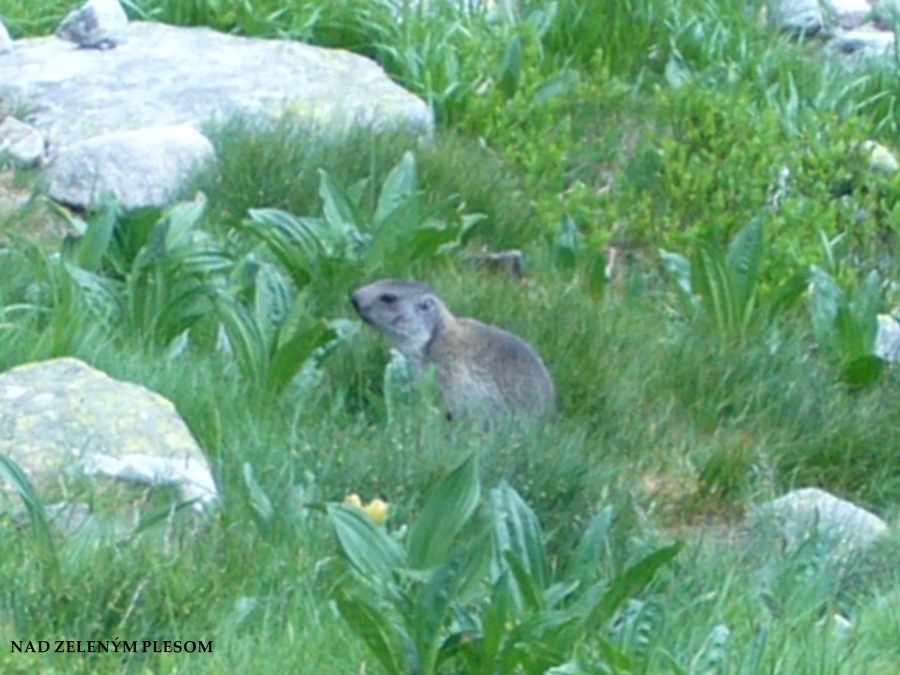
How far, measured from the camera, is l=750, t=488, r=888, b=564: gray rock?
193 inches

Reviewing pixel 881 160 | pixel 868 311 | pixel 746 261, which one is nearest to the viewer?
pixel 868 311

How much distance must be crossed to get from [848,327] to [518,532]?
2193 millimetres

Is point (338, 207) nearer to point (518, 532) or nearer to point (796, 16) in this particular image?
point (518, 532)

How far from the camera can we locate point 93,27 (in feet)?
27.7

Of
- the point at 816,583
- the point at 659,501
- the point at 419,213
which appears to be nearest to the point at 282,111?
the point at 419,213

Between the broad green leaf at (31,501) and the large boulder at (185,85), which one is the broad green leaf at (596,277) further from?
the broad green leaf at (31,501)

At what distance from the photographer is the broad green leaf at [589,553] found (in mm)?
4352

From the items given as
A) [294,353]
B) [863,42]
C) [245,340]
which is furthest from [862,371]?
[863,42]

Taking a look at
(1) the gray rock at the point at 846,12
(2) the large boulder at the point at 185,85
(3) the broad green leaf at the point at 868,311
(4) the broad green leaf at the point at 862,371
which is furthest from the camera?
(1) the gray rock at the point at 846,12

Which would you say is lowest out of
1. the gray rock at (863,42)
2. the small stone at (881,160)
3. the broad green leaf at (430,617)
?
the gray rock at (863,42)

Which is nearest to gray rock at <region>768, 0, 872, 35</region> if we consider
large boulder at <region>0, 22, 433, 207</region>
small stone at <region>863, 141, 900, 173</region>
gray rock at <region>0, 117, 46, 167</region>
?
small stone at <region>863, 141, 900, 173</region>

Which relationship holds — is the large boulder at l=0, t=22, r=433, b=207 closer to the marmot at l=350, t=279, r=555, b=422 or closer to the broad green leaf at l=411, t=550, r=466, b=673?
the marmot at l=350, t=279, r=555, b=422

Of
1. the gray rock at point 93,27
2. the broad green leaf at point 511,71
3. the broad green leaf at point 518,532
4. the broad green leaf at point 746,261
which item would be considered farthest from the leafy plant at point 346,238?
the gray rock at point 93,27

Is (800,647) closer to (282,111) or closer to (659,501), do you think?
(659,501)
